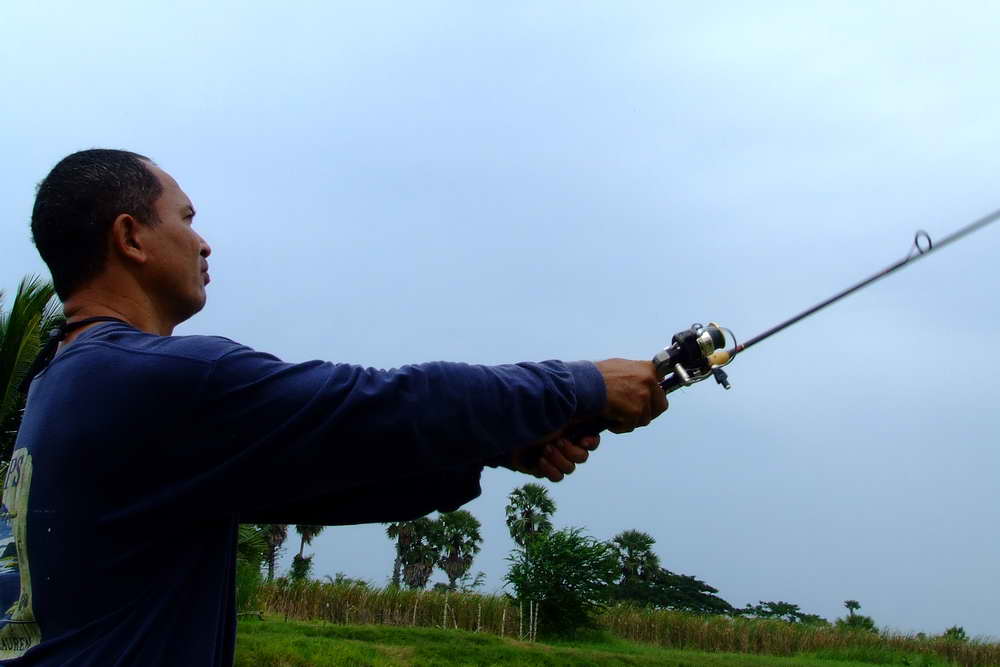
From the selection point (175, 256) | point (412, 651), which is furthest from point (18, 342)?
point (175, 256)

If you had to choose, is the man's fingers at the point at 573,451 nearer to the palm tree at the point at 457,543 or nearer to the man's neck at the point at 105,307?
the man's neck at the point at 105,307

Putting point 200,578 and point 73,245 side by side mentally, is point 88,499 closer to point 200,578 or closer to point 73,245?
point 200,578

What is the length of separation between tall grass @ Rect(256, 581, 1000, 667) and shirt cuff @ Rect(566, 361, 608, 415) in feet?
65.1

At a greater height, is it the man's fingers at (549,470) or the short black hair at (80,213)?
the short black hair at (80,213)

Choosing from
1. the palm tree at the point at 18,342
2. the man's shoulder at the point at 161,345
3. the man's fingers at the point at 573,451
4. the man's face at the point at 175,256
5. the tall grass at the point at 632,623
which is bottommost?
the tall grass at the point at 632,623

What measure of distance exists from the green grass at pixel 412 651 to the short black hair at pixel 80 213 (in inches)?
469

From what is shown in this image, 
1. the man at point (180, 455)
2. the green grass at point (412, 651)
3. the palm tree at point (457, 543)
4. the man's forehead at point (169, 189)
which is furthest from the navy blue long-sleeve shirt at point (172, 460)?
the palm tree at point (457, 543)

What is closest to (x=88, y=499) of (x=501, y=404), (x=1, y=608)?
(x=1, y=608)

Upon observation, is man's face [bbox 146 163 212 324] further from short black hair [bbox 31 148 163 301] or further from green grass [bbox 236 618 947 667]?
green grass [bbox 236 618 947 667]

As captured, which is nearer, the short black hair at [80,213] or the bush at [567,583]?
the short black hair at [80,213]

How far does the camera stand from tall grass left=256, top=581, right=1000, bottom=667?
21750 millimetres

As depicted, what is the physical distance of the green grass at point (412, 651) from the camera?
44.4 ft

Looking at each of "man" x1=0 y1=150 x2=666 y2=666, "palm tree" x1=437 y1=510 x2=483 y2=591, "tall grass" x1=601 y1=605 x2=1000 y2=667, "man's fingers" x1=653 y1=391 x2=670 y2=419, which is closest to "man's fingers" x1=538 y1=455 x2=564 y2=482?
"man's fingers" x1=653 y1=391 x2=670 y2=419

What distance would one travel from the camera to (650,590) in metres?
36.5
